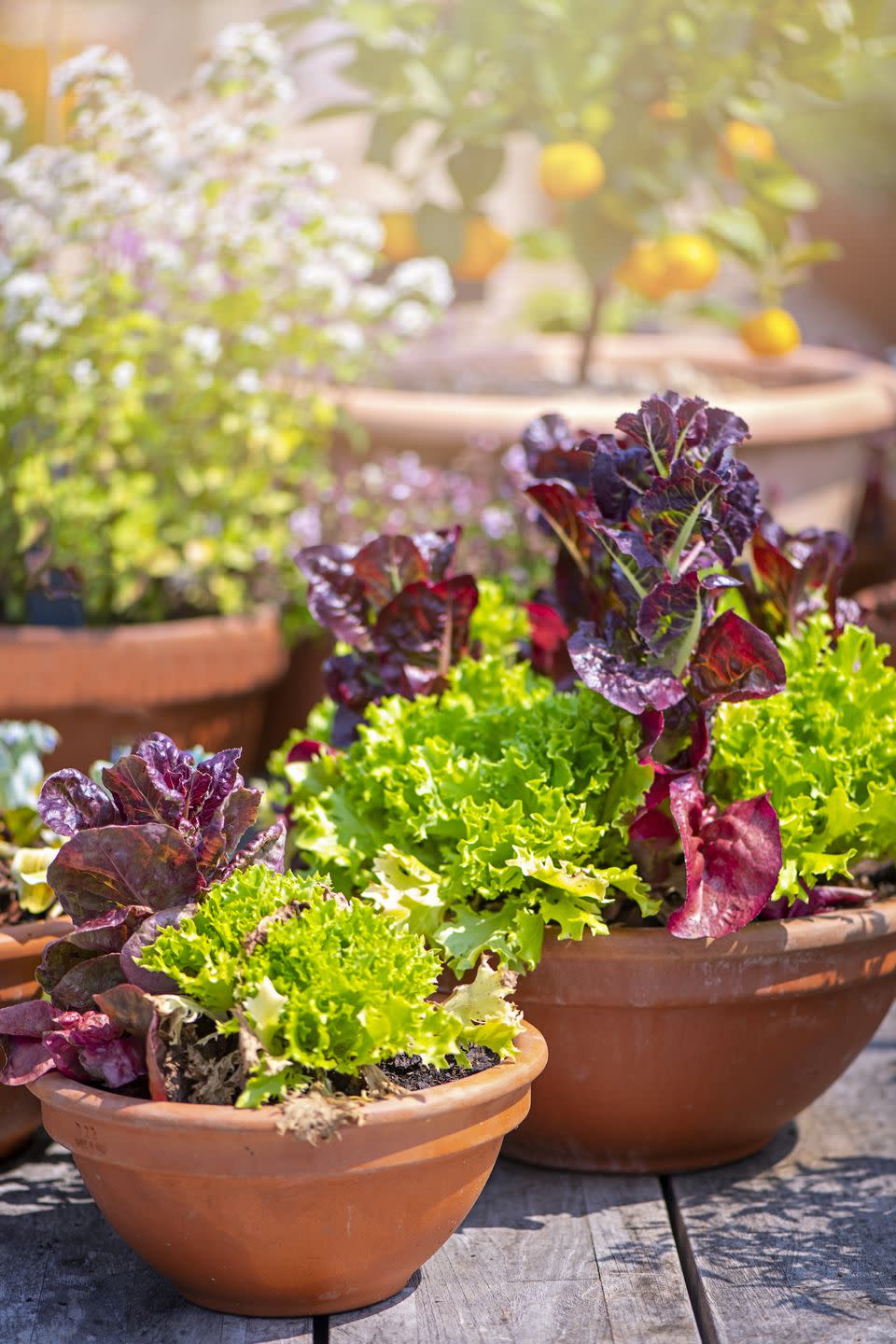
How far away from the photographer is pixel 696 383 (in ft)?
12.7

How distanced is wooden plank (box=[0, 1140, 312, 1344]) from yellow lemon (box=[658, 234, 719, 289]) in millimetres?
2463

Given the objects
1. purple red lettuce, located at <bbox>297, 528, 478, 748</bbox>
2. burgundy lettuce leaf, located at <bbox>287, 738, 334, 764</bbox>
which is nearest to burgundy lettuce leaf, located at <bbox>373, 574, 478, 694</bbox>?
purple red lettuce, located at <bbox>297, 528, 478, 748</bbox>

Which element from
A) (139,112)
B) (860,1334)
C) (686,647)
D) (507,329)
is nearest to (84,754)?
(139,112)

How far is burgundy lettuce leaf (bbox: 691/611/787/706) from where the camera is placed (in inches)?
70.7

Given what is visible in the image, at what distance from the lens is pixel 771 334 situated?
12.6ft

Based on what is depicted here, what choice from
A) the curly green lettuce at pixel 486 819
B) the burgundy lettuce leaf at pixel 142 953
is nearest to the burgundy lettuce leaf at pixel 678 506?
the curly green lettuce at pixel 486 819

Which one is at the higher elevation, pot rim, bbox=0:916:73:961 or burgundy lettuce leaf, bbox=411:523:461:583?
burgundy lettuce leaf, bbox=411:523:461:583

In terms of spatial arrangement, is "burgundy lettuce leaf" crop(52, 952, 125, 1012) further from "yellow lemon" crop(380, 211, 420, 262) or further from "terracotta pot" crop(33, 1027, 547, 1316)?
"yellow lemon" crop(380, 211, 420, 262)

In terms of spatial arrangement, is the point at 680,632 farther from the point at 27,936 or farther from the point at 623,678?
the point at 27,936

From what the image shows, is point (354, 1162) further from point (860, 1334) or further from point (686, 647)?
point (686, 647)

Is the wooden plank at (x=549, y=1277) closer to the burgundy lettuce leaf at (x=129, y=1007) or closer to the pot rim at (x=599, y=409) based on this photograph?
the burgundy lettuce leaf at (x=129, y=1007)

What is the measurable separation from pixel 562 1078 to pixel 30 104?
3348mm

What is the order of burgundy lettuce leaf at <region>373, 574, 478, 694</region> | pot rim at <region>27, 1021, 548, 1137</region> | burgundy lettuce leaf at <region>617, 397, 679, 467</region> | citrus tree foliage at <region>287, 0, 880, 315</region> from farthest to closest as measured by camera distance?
1. citrus tree foliage at <region>287, 0, 880, 315</region>
2. burgundy lettuce leaf at <region>373, 574, 478, 694</region>
3. burgundy lettuce leaf at <region>617, 397, 679, 467</region>
4. pot rim at <region>27, 1021, 548, 1137</region>

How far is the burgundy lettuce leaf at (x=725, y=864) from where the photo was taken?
177cm
